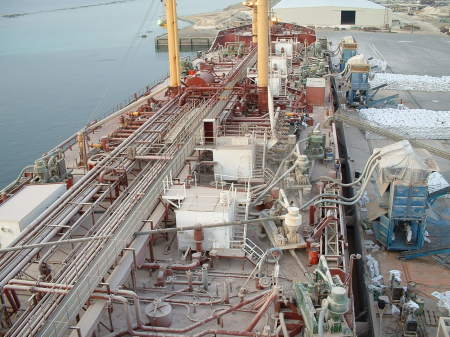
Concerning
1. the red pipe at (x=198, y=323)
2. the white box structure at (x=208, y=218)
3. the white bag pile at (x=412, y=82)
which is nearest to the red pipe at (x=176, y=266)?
the white box structure at (x=208, y=218)

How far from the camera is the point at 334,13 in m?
100

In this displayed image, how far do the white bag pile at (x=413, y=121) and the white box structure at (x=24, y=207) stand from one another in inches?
1071

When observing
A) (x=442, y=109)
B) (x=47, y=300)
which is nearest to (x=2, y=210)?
(x=47, y=300)

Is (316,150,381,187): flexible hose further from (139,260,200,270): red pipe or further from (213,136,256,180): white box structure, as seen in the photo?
(139,260,200,270): red pipe

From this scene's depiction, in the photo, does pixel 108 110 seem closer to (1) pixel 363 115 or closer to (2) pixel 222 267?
(1) pixel 363 115

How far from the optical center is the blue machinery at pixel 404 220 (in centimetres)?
1842

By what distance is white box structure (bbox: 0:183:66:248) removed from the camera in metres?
14.6

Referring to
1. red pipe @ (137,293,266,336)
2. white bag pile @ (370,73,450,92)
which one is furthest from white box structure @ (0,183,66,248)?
white bag pile @ (370,73,450,92)

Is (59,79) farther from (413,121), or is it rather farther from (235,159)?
(235,159)

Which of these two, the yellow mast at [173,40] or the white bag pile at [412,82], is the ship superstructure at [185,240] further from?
the white bag pile at [412,82]

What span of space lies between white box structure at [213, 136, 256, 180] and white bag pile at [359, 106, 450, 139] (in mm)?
20536

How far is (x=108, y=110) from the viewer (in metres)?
48.7

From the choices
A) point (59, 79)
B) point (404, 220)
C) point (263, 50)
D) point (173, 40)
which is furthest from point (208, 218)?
point (59, 79)

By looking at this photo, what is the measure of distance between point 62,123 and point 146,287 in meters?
35.8
